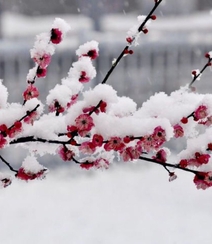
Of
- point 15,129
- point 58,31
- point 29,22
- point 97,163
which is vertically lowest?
point 29,22

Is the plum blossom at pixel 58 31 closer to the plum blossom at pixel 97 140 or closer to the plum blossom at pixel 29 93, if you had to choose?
the plum blossom at pixel 29 93

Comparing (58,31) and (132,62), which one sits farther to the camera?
(132,62)

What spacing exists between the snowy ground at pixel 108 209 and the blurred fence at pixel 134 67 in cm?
96

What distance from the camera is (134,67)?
6.38 meters

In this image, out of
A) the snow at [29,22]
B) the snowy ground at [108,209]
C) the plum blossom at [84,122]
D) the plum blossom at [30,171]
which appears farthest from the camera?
the snow at [29,22]

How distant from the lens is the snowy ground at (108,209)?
4574 mm

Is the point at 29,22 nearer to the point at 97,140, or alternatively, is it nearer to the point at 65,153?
the point at 65,153

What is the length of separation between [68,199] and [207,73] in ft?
8.33

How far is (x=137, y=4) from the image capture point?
22.3 metres

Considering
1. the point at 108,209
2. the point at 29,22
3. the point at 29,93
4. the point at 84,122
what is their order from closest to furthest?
the point at 84,122, the point at 29,93, the point at 108,209, the point at 29,22

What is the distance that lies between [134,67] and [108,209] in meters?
1.84

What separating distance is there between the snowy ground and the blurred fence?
0.96 metres

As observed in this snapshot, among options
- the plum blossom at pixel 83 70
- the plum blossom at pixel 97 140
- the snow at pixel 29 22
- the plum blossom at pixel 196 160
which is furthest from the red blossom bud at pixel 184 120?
the snow at pixel 29 22

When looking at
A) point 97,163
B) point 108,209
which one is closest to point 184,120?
point 97,163
